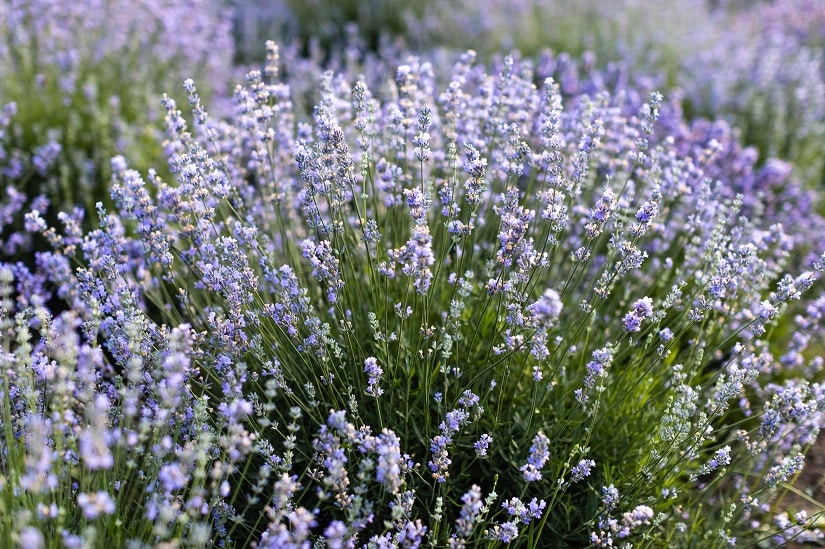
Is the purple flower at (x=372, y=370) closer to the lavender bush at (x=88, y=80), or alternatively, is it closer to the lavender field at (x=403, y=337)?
the lavender field at (x=403, y=337)

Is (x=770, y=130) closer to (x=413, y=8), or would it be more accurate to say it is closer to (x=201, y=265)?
(x=413, y=8)

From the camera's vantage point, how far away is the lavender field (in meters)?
2.03

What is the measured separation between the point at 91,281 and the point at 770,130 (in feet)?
16.9

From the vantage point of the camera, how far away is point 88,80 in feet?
15.9

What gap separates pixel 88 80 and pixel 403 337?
3.46 m

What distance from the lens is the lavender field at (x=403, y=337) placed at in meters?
2.03

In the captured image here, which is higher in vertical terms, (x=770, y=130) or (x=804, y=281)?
(x=770, y=130)

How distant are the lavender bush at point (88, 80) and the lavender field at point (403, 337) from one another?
4 centimetres

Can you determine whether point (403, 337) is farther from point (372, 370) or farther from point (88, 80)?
point (88, 80)

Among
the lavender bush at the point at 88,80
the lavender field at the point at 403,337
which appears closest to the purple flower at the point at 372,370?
the lavender field at the point at 403,337

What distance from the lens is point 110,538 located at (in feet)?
6.59

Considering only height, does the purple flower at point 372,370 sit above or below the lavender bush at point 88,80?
below

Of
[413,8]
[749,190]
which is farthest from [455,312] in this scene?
[413,8]

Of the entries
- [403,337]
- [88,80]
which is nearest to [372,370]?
[403,337]
